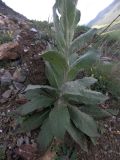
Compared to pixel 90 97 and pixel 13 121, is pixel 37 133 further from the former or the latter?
pixel 90 97

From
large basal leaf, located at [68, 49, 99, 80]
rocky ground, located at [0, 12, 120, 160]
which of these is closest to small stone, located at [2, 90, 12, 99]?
rocky ground, located at [0, 12, 120, 160]

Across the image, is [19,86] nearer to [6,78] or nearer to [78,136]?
[6,78]

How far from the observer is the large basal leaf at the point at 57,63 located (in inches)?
167

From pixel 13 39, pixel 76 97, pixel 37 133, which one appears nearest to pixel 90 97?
pixel 76 97

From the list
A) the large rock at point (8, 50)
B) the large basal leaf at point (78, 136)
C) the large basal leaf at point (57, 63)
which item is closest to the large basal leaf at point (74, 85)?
the large basal leaf at point (57, 63)

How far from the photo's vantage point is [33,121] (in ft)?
16.2

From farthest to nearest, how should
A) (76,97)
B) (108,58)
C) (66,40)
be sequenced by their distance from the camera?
(108,58)
(76,97)
(66,40)

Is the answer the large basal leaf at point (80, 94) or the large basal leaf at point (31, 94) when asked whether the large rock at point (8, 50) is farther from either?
the large basal leaf at point (80, 94)

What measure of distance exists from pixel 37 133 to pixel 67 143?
0.41 m

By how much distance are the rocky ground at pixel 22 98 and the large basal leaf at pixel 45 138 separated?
99mm

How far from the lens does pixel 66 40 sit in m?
4.54

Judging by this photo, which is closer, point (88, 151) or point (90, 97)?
point (90, 97)

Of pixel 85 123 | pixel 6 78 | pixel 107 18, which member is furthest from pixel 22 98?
pixel 107 18

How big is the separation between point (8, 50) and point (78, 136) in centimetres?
175
